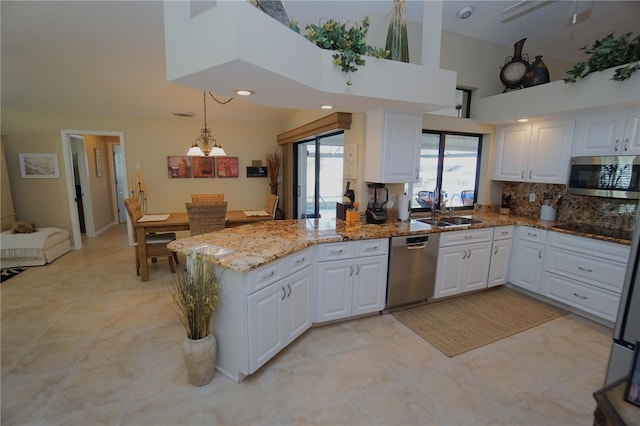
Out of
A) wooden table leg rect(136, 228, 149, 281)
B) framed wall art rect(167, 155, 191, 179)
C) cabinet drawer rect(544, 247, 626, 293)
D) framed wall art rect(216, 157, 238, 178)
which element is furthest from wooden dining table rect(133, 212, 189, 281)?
cabinet drawer rect(544, 247, 626, 293)

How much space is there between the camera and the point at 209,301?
6.23ft

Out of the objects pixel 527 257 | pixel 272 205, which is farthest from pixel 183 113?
pixel 527 257

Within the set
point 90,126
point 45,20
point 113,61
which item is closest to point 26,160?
point 90,126

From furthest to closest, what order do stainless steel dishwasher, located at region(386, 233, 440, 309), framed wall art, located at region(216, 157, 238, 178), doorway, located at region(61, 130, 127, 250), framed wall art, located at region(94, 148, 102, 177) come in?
1. framed wall art, located at region(94, 148, 102, 177)
2. framed wall art, located at region(216, 157, 238, 178)
3. doorway, located at region(61, 130, 127, 250)
4. stainless steel dishwasher, located at region(386, 233, 440, 309)

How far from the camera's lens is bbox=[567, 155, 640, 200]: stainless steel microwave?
2770mm

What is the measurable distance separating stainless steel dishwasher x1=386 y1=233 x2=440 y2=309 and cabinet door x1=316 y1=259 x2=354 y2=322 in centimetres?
48

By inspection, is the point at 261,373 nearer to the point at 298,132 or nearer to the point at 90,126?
the point at 298,132

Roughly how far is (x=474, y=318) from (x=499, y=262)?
0.97m

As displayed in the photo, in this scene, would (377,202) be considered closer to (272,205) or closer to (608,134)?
(272,205)

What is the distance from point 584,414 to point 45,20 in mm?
5351

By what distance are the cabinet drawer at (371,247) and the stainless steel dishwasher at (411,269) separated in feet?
0.26

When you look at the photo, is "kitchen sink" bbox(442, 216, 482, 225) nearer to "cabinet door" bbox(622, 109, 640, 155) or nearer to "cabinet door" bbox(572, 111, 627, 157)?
"cabinet door" bbox(572, 111, 627, 157)

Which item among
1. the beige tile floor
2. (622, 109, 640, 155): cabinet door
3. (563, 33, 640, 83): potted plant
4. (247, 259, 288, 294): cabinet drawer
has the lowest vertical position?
the beige tile floor

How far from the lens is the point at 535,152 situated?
355cm
